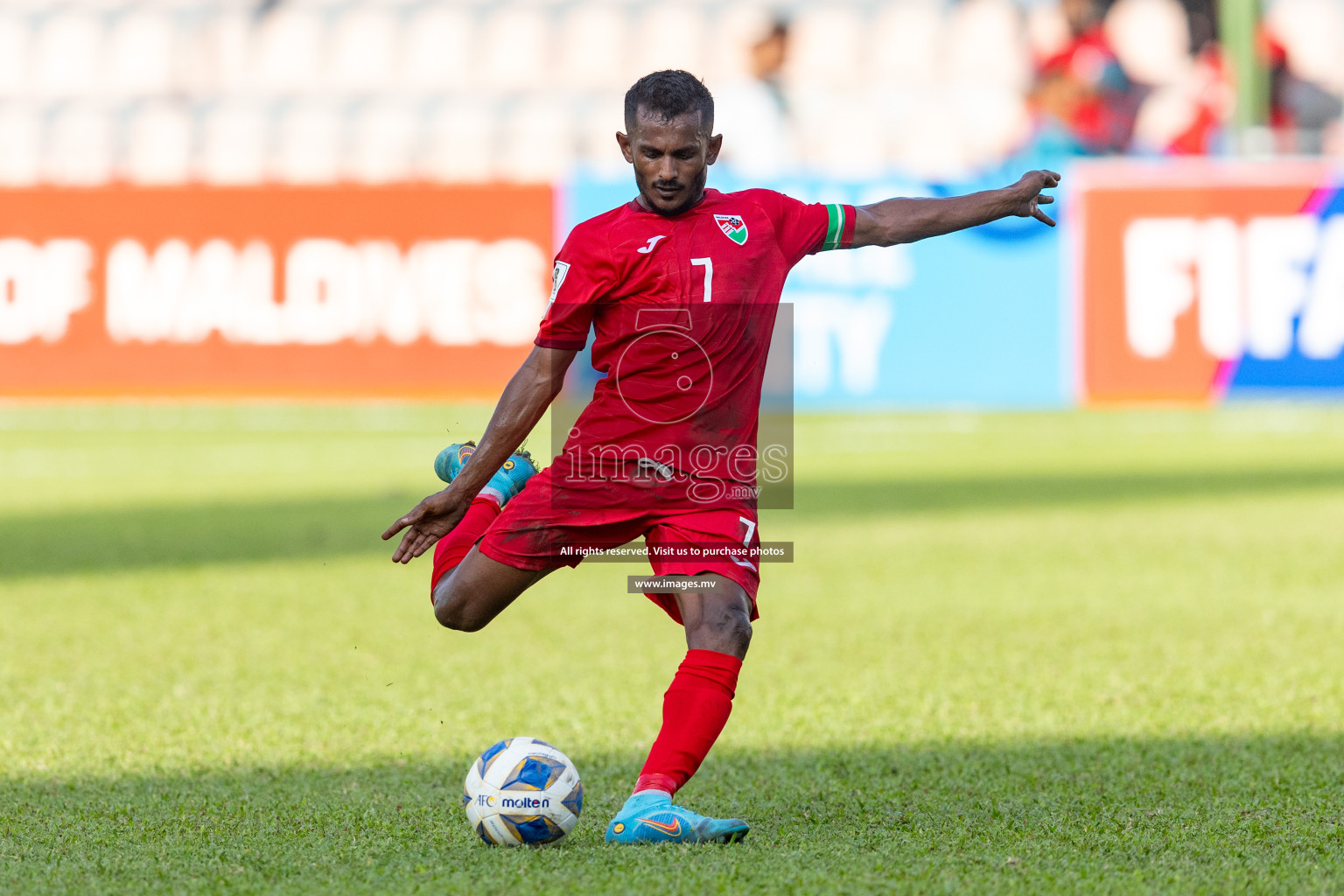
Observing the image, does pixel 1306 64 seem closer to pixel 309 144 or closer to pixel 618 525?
pixel 309 144

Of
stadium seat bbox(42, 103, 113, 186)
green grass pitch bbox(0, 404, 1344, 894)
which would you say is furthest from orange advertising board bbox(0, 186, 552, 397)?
green grass pitch bbox(0, 404, 1344, 894)

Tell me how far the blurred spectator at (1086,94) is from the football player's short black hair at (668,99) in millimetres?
13443

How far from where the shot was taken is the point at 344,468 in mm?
11875

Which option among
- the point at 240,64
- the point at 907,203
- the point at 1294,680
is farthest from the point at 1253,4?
the point at 907,203

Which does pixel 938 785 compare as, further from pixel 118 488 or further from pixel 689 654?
pixel 118 488

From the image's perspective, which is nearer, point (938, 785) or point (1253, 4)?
point (938, 785)

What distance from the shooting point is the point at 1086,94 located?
683 inches

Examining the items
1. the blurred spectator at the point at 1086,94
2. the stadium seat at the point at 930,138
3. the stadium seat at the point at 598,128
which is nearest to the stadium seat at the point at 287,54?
the stadium seat at the point at 598,128

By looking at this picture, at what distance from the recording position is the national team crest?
12.4 ft

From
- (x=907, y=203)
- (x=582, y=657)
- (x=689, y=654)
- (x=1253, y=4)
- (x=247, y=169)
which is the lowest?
(x=582, y=657)

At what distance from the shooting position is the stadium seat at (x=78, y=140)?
757 inches

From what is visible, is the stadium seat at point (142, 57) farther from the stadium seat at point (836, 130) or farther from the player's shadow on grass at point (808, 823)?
the player's shadow on grass at point (808, 823)

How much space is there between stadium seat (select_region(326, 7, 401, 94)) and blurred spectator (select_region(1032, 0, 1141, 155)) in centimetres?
757

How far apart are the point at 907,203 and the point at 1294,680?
7.71 feet
